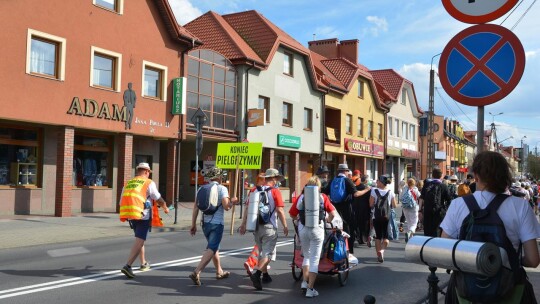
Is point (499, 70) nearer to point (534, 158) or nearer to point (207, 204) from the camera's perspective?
point (207, 204)

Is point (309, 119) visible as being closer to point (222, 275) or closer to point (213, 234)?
point (222, 275)

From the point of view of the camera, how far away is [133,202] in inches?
313

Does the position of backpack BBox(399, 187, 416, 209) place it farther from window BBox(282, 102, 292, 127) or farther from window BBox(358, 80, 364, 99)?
window BBox(358, 80, 364, 99)

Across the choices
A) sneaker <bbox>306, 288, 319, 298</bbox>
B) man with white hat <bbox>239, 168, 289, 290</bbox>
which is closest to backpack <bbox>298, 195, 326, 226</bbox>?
man with white hat <bbox>239, 168, 289, 290</bbox>

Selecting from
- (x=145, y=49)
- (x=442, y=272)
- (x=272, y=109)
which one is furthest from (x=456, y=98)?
(x=272, y=109)

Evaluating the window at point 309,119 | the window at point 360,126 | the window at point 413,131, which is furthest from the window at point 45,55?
the window at point 413,131

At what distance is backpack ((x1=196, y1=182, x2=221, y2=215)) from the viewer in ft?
24.9

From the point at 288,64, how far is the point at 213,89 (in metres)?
6.80

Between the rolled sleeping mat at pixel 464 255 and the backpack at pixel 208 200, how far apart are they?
4849 millimetres

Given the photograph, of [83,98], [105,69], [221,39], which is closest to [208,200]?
[83,98]

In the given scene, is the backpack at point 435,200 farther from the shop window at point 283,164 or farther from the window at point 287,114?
the shop window at point 283,164

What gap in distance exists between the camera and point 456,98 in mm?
3881

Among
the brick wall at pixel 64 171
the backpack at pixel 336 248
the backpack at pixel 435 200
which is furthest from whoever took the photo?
the brick wall at pixel 64 171

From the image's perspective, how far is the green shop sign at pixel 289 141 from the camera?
2738 cm
